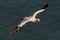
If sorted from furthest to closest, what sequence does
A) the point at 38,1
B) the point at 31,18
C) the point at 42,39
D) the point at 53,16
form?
the point at 38,1 → the point at 53,16 → the point at 42,39 → the point at 31,18

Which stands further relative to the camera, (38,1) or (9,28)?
(38,1)

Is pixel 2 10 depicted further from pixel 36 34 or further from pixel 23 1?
pixel 36 34

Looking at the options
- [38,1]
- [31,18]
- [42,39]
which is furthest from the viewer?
[38,1]

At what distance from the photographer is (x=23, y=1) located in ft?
93.8

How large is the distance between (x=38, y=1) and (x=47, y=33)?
595 centimetres

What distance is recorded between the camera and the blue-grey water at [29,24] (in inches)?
922

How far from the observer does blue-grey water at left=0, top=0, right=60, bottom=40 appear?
2342 centimetres

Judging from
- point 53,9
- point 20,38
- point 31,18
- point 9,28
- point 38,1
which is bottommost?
point 31,18

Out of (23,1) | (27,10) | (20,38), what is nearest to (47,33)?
(20,38)

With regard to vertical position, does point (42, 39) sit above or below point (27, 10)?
below

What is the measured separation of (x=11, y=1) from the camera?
2856 centimetres

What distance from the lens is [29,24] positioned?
977 inches

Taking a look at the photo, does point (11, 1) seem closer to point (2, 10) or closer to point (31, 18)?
point (2, 10)

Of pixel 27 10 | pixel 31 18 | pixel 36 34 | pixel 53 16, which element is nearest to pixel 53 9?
pixel 53 16
